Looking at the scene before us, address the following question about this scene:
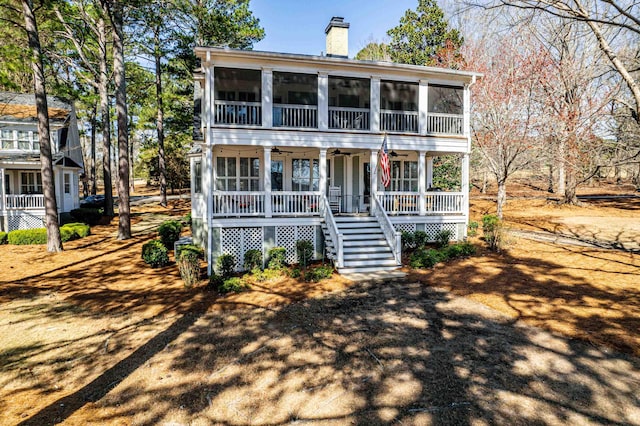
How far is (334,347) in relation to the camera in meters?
6.64

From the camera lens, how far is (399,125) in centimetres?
1458

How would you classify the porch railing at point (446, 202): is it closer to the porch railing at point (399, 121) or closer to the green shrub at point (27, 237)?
the porch railing at point (399, 121)

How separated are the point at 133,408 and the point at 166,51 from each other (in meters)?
24.2

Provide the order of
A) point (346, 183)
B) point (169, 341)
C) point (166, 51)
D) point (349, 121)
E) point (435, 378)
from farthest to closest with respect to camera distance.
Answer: point (166, 51) < point (346, 183) < point (349, 121) < point (169, 341) < point (435, 378)

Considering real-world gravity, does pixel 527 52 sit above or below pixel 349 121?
above

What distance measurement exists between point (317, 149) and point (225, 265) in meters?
6.01

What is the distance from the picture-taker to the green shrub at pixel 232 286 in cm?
1021

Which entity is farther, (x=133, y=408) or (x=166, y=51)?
(x=166, y=51)

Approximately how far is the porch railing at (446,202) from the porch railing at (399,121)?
293 centimetres

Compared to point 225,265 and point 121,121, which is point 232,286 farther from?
point 121,121

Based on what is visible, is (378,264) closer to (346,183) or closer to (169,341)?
(346,183)

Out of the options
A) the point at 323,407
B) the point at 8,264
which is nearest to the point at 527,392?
the point at 323,407

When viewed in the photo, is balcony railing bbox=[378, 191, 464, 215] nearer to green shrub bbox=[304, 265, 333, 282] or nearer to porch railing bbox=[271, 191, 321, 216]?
porch railing bbox=[271, 191, 321, 216]

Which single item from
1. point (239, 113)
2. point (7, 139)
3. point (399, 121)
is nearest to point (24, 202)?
point (7, 139)
